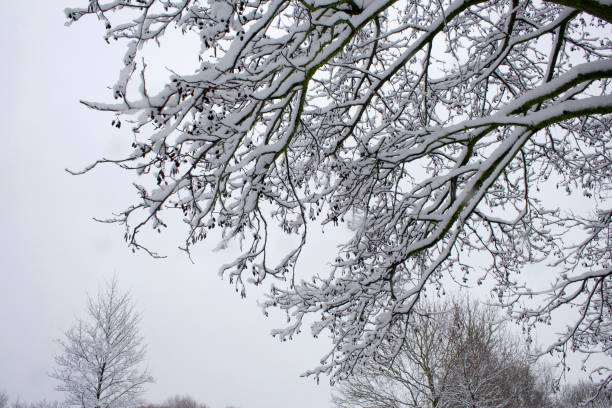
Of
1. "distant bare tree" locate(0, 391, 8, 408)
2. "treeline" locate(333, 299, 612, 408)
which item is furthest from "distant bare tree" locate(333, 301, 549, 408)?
"distant bare tree" locate(0, 391, 8, 408)

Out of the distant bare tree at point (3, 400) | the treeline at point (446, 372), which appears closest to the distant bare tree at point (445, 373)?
the treeline at point (446, 372)

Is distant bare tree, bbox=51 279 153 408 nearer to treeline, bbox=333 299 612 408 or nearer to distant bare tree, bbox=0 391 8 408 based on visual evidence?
treeline, bbox=333 299 612 408

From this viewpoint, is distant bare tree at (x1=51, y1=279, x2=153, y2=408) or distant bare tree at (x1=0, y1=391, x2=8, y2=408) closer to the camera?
distant bare tree at (x1=51, y1=279, x2=153, y2=408)

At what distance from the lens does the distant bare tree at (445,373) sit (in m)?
11.8

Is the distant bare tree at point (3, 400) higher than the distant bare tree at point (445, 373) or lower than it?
higher

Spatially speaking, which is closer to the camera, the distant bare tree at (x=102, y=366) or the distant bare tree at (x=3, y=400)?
the distant bare tree at (x=102, y=366)

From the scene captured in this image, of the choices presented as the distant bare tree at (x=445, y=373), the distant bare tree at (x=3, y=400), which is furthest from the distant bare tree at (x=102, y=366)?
the distant bare tree at (x=3, y=400)

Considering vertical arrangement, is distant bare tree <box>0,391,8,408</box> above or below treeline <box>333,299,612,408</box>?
above

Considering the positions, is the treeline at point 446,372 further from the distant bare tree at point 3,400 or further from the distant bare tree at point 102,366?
the distant bare tree at point 3,400

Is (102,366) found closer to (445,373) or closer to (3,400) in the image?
(445,373)

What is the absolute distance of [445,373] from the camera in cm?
1220

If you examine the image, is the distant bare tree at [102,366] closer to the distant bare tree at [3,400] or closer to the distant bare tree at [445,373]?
the distant bare tree at [445,373]

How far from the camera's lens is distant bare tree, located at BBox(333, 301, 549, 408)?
1180cm

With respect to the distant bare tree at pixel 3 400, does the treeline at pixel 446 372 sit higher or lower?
lower
